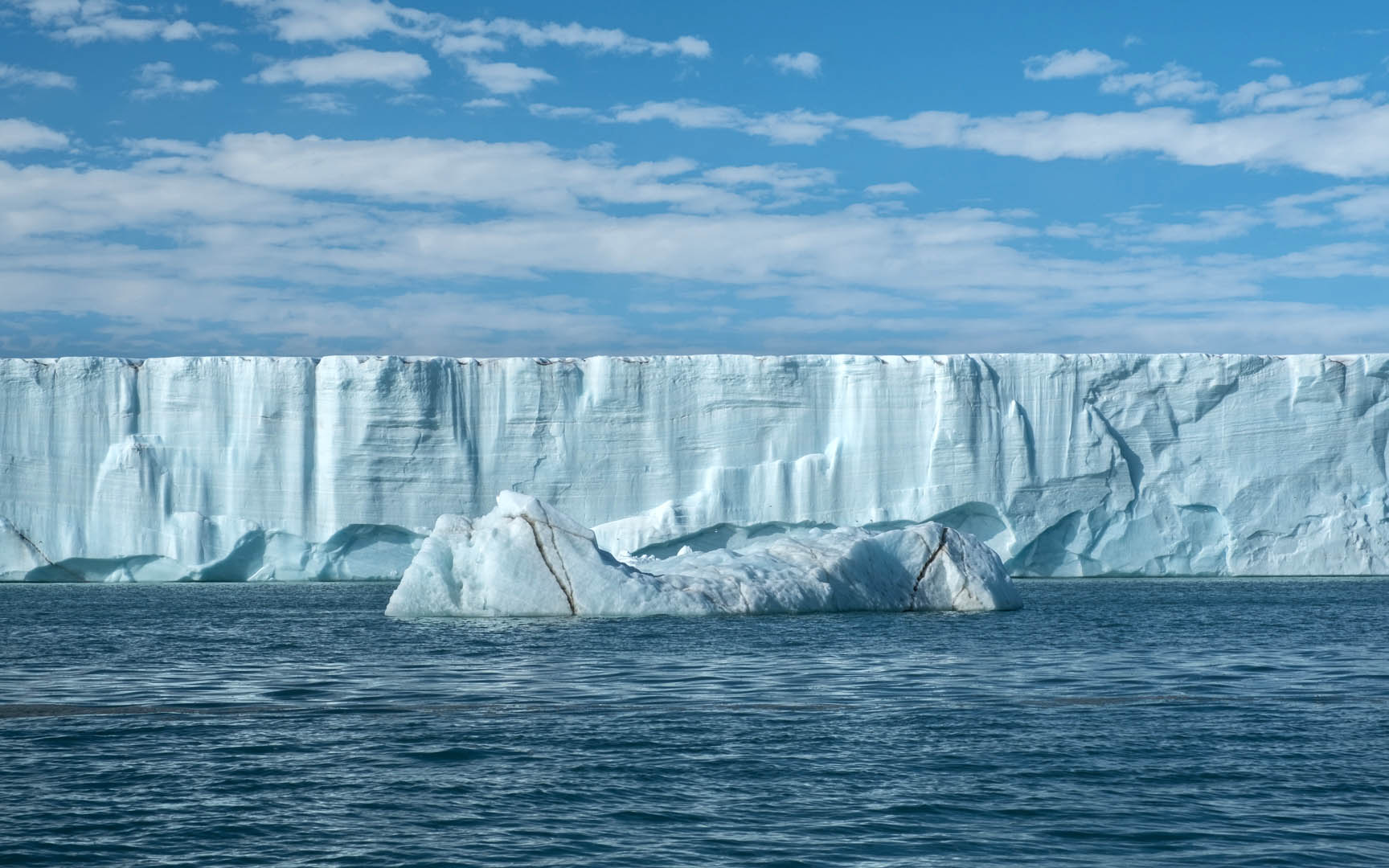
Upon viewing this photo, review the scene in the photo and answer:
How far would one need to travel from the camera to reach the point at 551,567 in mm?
15852

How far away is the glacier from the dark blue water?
10.1 metres

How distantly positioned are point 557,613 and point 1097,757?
973cm

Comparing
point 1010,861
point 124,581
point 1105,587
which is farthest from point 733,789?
point 124,581

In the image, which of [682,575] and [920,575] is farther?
[920,575]

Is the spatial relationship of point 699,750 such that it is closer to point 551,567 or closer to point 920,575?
point 551,567

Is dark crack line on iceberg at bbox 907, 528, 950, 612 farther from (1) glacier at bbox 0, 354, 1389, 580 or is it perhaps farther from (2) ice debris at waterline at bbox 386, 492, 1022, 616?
(1) glacier at bbox 0, 354, 1389, 580

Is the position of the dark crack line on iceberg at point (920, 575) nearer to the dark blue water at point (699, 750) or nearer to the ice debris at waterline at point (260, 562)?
the dark blue water at point (699, 750)

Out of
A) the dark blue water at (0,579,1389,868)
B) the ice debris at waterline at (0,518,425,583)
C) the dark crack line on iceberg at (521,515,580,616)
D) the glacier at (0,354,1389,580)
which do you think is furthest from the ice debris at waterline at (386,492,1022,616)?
the ice debris at waterline at (0,518,425,583)

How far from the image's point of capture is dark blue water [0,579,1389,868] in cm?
531

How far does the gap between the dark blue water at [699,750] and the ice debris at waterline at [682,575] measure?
204 cm

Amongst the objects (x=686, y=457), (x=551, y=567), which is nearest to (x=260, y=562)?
(x=686, y=457)

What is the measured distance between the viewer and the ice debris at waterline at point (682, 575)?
15805 mm

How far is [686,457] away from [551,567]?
8736 millimetres

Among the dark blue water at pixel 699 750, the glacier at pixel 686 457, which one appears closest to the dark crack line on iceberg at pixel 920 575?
the dark blue water at pixel 699 750
